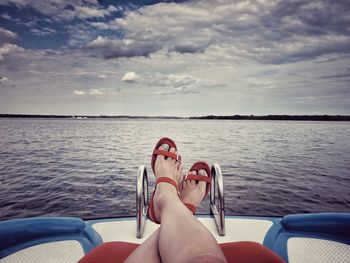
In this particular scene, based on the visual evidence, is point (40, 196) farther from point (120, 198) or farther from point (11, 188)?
point (120, 198)

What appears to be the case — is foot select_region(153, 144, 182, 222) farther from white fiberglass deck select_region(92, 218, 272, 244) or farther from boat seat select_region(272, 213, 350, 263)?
boat seat select_region(272, 213, 350, 263)

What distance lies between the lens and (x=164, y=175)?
2451 millimetres

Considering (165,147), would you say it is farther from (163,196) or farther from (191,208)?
(163,196)

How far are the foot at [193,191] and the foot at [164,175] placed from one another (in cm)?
12

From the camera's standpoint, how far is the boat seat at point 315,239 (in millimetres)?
1842

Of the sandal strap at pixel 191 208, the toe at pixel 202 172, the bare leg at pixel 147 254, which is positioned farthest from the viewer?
the toe at pixel 202 172

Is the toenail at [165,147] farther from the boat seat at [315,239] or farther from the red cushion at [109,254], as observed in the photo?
the red cushion at [109,254]

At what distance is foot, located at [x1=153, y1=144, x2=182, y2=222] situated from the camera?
5.98 ft

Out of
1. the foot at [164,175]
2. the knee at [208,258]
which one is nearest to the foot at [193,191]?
the foot at [164,175]

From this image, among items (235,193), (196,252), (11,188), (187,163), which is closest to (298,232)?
(196,252)

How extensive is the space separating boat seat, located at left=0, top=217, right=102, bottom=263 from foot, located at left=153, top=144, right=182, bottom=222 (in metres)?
0.58

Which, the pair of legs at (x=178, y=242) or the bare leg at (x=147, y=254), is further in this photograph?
the bare leg at (x=147, y=254)

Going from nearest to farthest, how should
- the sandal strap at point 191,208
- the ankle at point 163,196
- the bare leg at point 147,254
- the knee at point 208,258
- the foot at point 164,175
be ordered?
the knee at point 208,258 < the bare leg at point 147,254 < the ankle at point 163,196 < the foot at point 164,175 < the sandal strap at point 191,208

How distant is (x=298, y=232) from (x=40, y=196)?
6.65m
